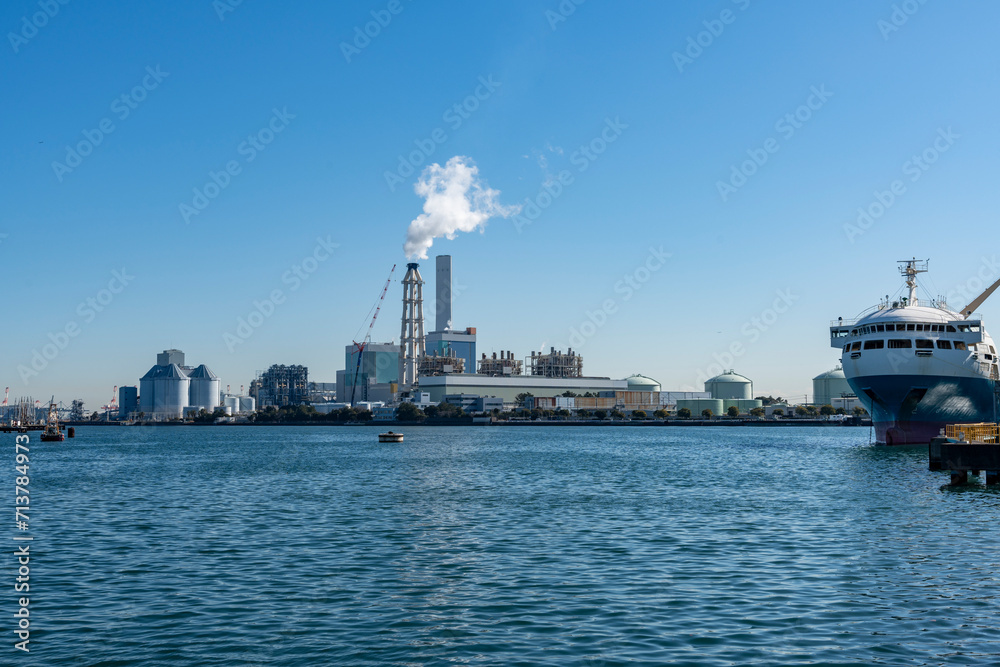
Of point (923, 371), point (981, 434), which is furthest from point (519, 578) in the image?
point (923, 371)

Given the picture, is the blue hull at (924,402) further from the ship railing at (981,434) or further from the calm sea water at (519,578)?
the calm sea water at (519,578)

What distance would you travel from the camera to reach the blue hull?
93.7m

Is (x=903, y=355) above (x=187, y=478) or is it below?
above

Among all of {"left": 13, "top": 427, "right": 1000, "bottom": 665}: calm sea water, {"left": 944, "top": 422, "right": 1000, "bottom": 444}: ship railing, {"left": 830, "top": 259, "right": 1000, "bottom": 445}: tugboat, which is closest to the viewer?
{"left": 13, "top": 427, "right": 1000, "bottom": 665}: calm sea water

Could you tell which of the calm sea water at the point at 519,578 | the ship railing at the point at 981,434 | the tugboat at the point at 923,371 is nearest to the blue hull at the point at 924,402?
the tugboat at the point at 923,371

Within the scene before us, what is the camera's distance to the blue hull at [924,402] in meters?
93.7

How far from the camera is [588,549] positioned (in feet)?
101

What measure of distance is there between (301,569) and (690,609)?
41.9 ft

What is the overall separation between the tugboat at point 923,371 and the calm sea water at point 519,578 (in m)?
44.9

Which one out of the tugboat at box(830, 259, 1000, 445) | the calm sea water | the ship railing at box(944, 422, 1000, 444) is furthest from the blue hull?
the calm sea water

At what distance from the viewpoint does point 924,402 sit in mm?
94500

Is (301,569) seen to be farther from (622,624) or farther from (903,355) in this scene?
(903,355)

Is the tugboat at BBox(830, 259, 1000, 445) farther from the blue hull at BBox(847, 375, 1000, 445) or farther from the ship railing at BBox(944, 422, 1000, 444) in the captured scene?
the ship railing at BBox(944, 422, 1000, 444)

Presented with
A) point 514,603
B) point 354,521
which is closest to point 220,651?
point 514,603
